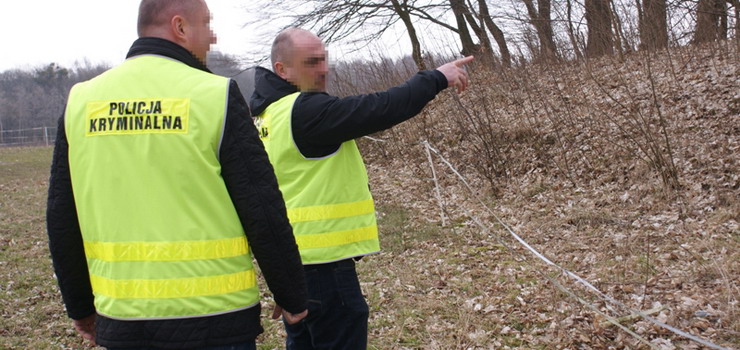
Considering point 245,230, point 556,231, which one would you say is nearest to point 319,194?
point 245,230

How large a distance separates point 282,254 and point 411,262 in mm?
5024

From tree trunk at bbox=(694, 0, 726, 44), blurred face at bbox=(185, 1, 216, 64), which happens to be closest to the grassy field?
blurred face at bbox=(185, 1, 216, 64)

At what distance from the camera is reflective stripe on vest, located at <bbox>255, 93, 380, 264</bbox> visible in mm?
2580

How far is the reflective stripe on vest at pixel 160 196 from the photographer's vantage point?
5.69 ft

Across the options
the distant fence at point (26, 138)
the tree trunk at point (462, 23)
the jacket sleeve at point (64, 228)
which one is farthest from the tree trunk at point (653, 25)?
the distant fence at point (26, 138)

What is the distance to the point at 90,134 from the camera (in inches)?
69.9

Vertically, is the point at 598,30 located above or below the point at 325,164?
above

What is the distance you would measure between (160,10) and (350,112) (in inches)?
33.0

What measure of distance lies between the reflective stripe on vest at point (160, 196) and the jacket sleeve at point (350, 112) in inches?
27.6

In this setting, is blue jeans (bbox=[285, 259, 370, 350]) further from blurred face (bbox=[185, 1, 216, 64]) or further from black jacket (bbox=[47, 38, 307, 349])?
blurred face (bbox=[185, 1, 216, 64])

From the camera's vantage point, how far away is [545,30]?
456 inches

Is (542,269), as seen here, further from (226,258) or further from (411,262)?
(226,258)

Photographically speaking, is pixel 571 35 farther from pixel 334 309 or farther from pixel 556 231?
pixel 334 309

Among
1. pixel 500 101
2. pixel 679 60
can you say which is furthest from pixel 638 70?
pixel 500 101
